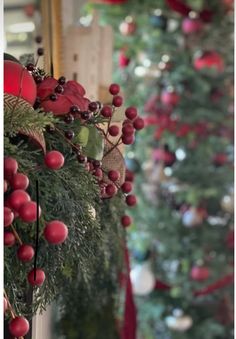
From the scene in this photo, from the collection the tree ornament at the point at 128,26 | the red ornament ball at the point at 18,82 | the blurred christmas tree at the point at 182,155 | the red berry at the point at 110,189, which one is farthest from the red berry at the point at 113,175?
the tree ornament at the point at 128,26

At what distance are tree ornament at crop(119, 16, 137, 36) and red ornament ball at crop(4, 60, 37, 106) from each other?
1.65m

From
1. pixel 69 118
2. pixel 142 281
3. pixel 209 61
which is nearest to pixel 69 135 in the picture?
pixel 69 118

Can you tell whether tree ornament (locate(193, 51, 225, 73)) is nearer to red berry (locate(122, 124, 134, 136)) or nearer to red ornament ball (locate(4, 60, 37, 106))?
red berry (locate(122, 124, 134, 136))

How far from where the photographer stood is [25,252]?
1.64 ft

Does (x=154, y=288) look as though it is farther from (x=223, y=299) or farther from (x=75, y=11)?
(x=75, y=11)

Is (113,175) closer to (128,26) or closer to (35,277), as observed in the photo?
(35,277)

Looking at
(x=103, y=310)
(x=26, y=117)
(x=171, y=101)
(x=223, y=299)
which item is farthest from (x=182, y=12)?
(x=26, y=117)

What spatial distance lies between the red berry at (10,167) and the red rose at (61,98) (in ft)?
0.54

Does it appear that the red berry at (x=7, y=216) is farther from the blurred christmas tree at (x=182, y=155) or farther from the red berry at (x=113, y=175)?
the blurred christmas tree at (x=182, y=155)

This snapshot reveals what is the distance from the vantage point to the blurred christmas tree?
2164mm

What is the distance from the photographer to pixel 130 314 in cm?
124

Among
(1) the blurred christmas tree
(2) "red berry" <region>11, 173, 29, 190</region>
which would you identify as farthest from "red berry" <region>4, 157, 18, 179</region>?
(1) the blurred christmas tree

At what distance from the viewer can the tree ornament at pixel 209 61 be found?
84.0 inches

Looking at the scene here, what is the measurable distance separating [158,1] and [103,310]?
129cm
